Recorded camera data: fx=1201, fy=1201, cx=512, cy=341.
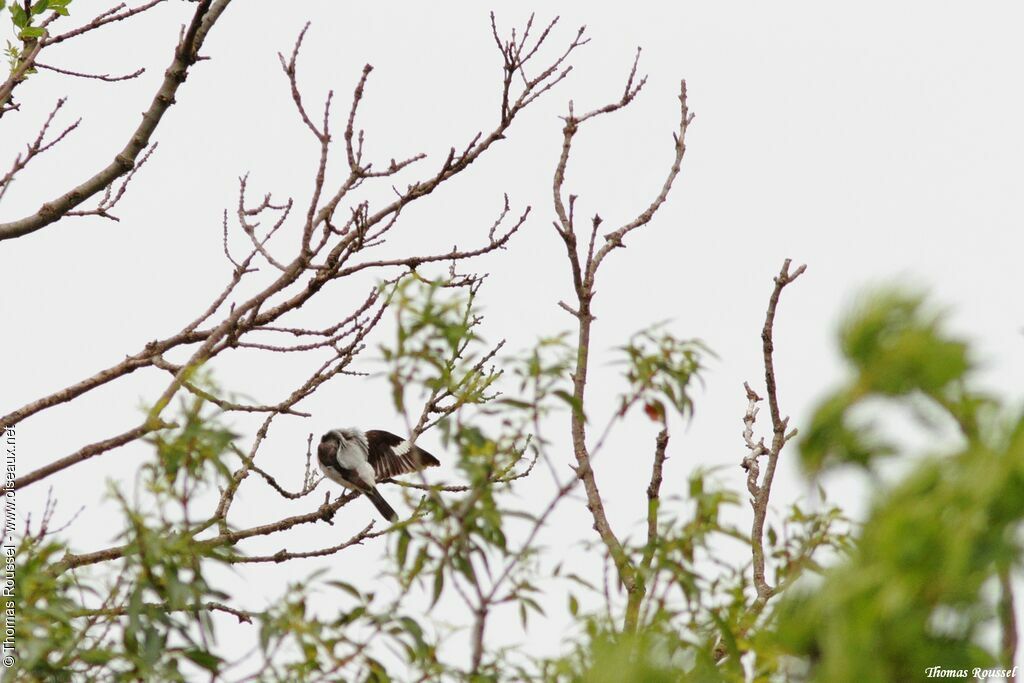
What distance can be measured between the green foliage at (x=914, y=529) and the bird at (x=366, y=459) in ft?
23.0

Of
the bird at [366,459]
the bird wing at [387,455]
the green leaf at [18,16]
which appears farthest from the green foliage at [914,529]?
the bird wing at [387,455]

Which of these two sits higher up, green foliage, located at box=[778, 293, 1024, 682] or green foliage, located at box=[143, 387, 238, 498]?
green foliage, located at box=[143, 387, 238, 498]

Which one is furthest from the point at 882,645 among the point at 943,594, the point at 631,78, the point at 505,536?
the point at 631,78

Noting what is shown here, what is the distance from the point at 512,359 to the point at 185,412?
100 cm

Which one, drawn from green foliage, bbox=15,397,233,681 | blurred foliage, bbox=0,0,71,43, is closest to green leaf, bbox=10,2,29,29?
blurred foliage, bbox=0,0,71,43

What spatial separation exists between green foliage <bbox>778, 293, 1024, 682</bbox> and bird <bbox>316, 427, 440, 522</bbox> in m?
7.01

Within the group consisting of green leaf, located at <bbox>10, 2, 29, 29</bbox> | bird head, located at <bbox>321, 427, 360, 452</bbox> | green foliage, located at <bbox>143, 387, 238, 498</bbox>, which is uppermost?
bird head, located at <bbox>321, 427, 360, 452</bbox>

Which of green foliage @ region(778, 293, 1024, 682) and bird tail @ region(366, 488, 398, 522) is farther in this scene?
bird tail @ region(366, 488, 398, 522)

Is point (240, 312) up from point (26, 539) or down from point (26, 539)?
up

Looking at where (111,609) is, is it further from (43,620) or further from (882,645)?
(882,645)

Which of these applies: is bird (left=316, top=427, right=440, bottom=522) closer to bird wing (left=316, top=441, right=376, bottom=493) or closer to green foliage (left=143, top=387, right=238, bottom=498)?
bird wing (left=316, top=441, right=376, bottom=493)

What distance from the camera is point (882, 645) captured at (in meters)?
2.03

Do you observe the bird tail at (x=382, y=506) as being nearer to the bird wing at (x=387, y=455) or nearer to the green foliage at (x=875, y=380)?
the bird wing at (x=387, y=455)

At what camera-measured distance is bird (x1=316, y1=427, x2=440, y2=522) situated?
30.5 ft
